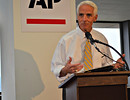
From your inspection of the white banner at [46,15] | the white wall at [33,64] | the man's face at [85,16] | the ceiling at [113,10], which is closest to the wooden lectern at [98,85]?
the man's face at [85,16]

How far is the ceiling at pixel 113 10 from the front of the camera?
820cm

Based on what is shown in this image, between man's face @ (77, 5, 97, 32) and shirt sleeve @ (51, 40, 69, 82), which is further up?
man's face @ (77, 5, 97, 32)

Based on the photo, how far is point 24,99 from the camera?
3.85 meters

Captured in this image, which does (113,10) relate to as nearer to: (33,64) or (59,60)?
(33,64)

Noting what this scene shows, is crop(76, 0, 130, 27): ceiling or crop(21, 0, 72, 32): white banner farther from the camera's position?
crop(76, 0, 130, 27): ceiling

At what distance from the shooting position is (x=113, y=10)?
8781 millimetres

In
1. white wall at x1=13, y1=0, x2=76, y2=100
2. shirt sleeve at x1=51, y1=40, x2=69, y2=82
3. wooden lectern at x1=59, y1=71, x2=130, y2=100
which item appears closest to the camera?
wooden lectern at x1=59, y1=71, x2=130, y2=100

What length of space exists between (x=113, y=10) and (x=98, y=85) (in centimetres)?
675

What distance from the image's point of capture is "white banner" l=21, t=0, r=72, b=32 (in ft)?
12.8

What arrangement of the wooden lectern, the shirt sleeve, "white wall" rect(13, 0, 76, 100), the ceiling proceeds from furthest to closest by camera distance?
the ceiling < "white wall" rect(13, 0, 76, 100) < the shirt sleeve < the wooden lectern

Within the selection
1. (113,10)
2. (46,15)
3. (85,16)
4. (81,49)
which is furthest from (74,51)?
(113,10)

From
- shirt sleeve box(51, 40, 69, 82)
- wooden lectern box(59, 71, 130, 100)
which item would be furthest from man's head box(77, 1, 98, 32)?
wooden lectern box(59, 71, 130, 100)

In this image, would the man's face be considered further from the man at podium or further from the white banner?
the white banner

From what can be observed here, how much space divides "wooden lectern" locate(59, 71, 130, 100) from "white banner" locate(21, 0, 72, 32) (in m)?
1.70
